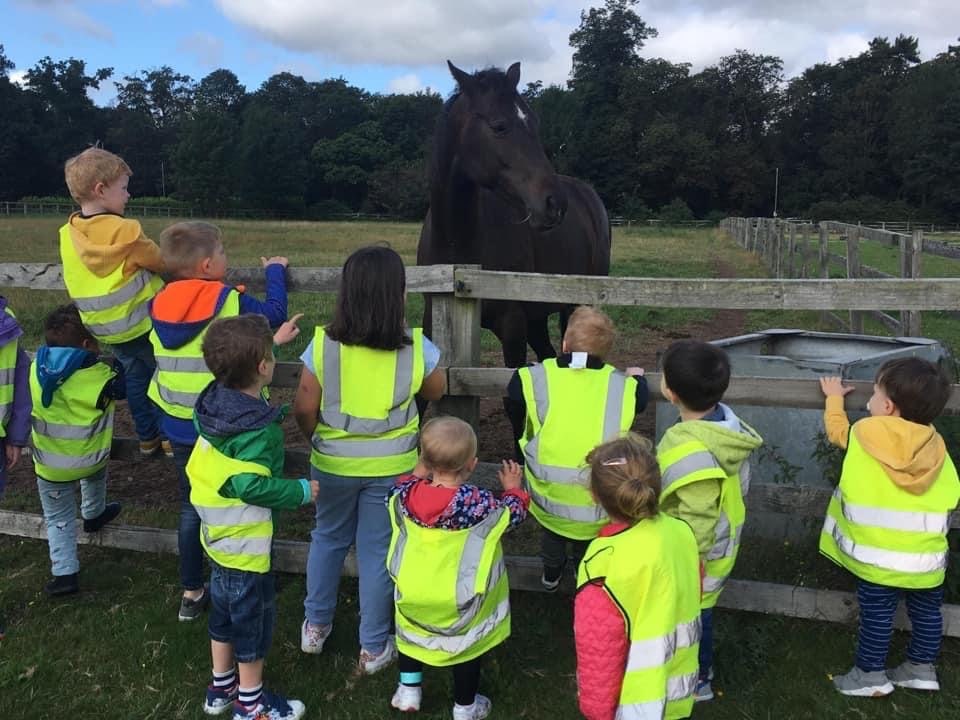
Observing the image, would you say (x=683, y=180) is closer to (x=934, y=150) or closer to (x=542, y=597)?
(x=934, y=150)

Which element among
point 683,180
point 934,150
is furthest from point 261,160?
point 934,150

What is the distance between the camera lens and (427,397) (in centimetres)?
327

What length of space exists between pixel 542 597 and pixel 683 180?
80.3 meters

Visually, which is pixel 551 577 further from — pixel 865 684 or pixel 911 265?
pixel 911 265

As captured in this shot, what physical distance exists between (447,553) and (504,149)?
10.4ft

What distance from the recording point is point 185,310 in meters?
3.17

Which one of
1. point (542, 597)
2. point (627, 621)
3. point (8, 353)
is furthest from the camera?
point (542, 597)

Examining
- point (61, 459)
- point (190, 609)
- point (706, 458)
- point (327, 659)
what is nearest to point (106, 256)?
Result: point (61, 459)

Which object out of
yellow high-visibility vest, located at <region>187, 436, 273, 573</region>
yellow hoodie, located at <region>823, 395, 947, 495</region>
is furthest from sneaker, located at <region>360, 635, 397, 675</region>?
yellow hoodie, located at <region>823, 395, 947, 495</region>

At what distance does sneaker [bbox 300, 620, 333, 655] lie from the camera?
3279 millimetres

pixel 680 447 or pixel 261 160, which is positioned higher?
pixel 261 160

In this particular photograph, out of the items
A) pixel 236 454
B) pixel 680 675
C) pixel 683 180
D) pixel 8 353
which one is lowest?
pixel 680 675

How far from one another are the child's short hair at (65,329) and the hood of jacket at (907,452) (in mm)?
3562

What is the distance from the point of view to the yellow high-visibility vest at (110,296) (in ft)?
11.4
